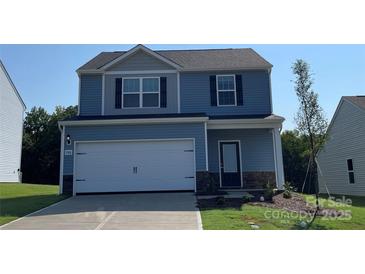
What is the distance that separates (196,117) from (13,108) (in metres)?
17.8

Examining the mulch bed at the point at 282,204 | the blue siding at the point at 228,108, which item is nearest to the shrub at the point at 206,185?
the mulch bed at the point at 282,204

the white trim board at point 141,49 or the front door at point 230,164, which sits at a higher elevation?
the white trim board at point 141,49

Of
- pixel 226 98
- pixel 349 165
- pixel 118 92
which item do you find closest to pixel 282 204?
pixel 226 98

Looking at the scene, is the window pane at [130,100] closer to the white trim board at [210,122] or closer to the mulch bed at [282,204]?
the white trim board at [210,122]

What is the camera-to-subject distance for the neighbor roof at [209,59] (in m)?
16.3

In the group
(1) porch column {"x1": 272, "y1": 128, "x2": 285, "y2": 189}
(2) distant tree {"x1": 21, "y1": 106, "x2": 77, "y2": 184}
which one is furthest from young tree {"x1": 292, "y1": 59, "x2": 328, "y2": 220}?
(2) distant tree {"x1": 21, "y1": 106, "x2": 77, "y2": 184}

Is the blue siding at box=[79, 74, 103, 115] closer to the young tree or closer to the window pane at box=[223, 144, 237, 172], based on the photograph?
the window pane at box=[223, 144, 237, 172]

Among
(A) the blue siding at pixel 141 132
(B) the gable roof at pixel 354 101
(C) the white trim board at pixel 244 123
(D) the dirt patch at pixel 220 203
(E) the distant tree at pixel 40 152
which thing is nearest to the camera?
(D) the dirt patch at pixel 220 203

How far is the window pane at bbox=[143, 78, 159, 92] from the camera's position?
16000mm

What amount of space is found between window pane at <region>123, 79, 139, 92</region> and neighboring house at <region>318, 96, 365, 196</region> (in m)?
10.4

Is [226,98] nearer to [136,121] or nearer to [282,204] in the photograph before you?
[136,121]

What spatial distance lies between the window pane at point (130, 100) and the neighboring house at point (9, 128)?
1135cm

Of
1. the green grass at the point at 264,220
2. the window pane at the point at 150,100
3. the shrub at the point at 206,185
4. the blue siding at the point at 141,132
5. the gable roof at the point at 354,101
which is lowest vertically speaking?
the green grass at the point at 264,220

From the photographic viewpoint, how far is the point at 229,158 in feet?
52.4
